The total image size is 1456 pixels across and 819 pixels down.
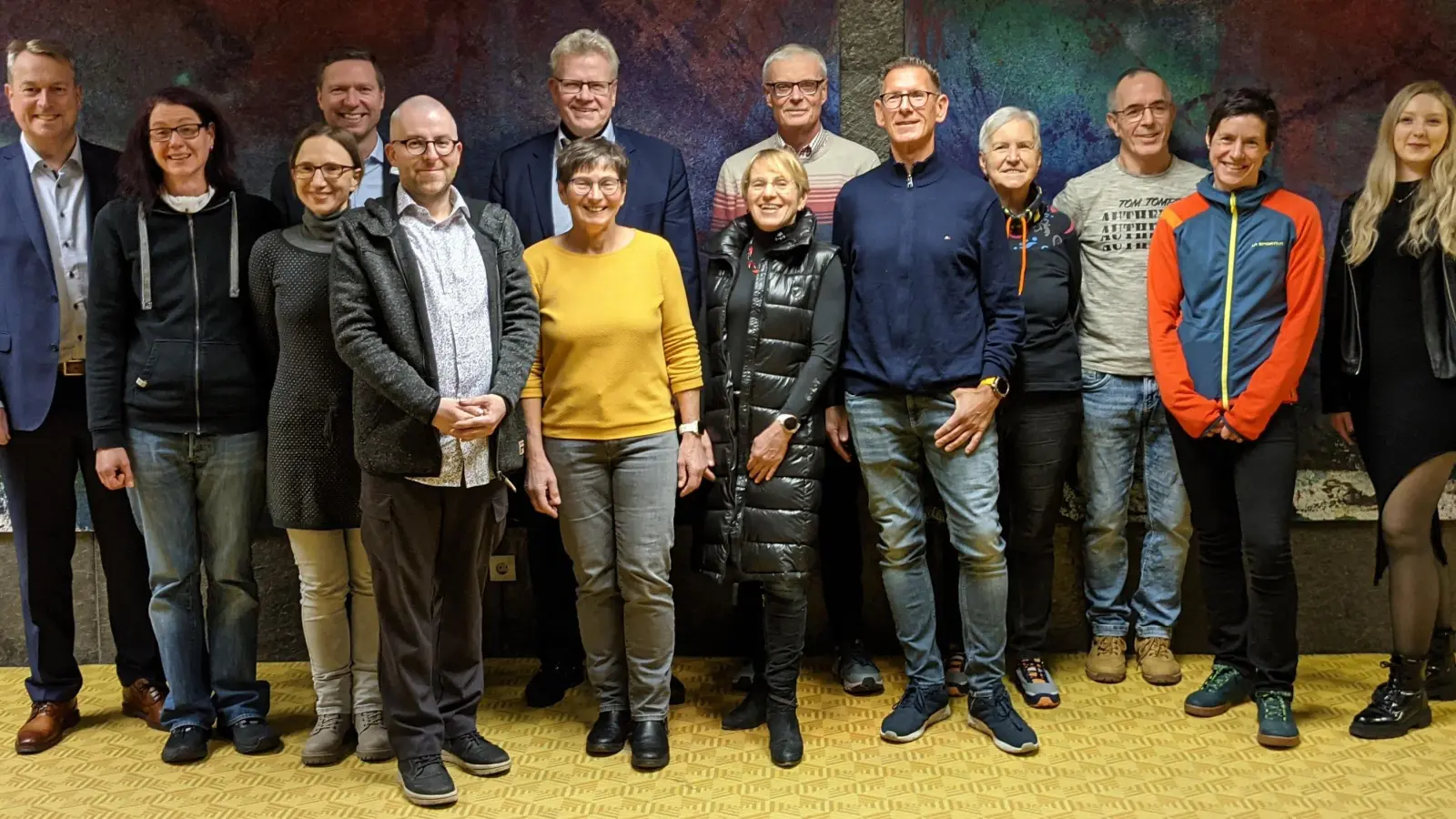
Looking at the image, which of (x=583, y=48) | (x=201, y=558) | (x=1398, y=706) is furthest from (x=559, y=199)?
(x=1398, y=706)

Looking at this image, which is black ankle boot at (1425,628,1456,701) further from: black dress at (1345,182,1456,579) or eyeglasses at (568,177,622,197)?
eyeglasses at (568,177,622,197)

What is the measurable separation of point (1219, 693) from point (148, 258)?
3081 mm

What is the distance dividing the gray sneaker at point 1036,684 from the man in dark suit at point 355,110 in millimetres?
2288

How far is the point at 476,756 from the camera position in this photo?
3219 mm

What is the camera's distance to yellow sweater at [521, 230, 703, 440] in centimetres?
311

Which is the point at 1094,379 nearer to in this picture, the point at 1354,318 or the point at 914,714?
the point at 1354,318

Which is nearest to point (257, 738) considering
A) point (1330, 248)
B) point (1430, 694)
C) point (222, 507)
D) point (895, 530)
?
point (222, 507)

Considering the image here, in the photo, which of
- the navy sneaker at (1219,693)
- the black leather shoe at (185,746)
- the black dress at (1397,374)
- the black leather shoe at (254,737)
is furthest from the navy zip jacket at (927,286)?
the black leather shoe at (185,746)

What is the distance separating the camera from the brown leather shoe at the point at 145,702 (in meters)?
3.55

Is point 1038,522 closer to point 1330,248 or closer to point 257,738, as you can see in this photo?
point 1330,248

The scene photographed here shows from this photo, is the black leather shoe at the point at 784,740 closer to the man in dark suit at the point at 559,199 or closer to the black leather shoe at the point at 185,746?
the man in dark suit at the point at 559,199

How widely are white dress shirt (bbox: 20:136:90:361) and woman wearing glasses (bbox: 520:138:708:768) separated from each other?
4.26ft

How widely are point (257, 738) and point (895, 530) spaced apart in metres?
1.76

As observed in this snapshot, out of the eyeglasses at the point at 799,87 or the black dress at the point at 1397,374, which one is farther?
the eyeglasses at the point at 799,87
